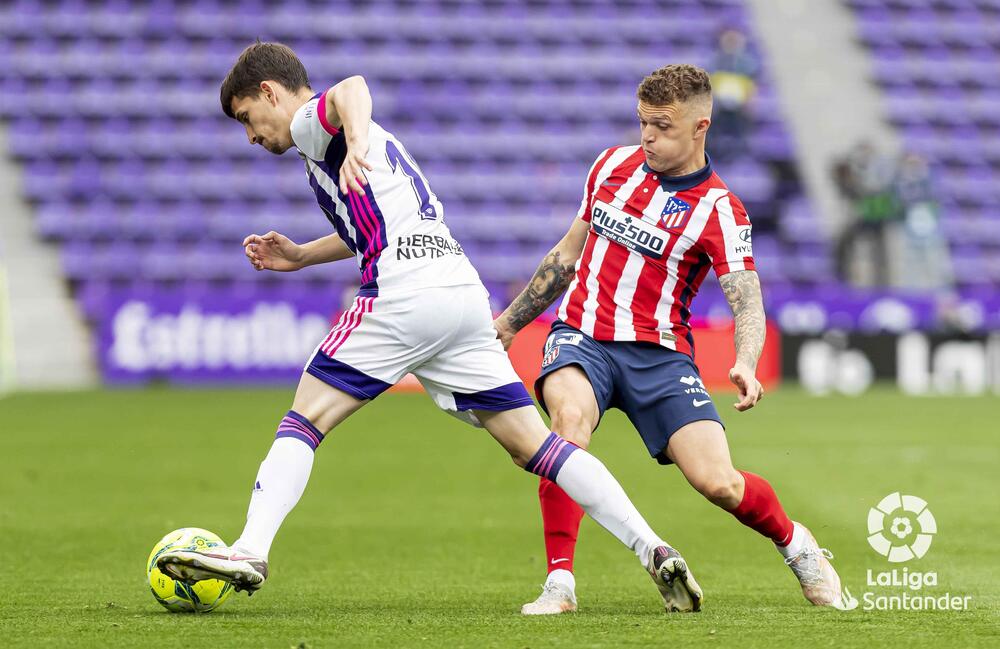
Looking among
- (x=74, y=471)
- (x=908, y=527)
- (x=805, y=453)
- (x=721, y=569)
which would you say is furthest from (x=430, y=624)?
(x=805, y=453)

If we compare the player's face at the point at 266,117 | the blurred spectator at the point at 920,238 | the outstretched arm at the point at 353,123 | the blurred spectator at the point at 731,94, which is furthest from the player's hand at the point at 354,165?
the blurred spectator at the point at 920,238

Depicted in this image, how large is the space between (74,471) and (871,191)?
45.0ft

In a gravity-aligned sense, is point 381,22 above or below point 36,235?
above

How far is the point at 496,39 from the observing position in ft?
75.2

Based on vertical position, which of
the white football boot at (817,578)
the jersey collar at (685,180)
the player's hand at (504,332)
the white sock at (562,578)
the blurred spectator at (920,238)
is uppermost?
the jersey collar at (685,180)

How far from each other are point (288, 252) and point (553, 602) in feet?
5.33

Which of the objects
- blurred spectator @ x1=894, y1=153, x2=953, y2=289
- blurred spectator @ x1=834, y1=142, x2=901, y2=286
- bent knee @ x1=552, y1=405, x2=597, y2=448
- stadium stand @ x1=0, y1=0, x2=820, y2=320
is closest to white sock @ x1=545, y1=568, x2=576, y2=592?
bent knee @ x1=552, y1=405, x2=597, y2=448

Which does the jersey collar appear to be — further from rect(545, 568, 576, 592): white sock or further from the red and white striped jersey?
rect(545, 568, 576, 592): white sock

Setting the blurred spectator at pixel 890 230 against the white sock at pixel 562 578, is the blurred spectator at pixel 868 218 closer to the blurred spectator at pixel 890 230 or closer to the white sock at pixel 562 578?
the blurred spectator at pixel 890 230

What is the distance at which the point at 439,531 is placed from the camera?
7.32 metres

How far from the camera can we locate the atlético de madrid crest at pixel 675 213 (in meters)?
5.34

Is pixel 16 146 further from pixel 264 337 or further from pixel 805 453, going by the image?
pixel 805 453

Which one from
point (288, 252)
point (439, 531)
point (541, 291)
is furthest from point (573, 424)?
point (439, 531)

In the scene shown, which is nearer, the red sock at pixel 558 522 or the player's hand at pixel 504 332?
the red sock at pixel 558 522
